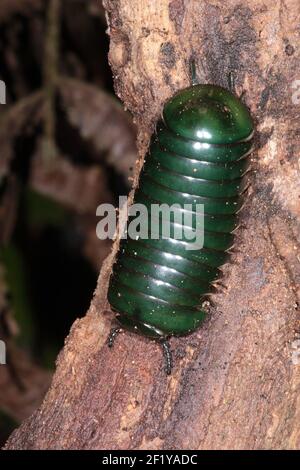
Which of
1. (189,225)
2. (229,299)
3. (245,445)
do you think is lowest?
(245,445)

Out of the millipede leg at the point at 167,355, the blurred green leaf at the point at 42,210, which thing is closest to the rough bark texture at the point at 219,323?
the millipede leg at the point at 167,355

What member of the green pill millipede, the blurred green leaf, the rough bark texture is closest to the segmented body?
the green pill millipede

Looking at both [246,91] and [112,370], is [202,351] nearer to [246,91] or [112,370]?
[112,370]

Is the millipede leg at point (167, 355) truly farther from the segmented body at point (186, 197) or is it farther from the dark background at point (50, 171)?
the dark background at point (50, 171)

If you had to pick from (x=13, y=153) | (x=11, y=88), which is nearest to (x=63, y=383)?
(x=13, y=153)

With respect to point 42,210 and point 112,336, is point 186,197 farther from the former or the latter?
point 42,210

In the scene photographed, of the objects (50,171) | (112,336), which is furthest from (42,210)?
(112,336)
